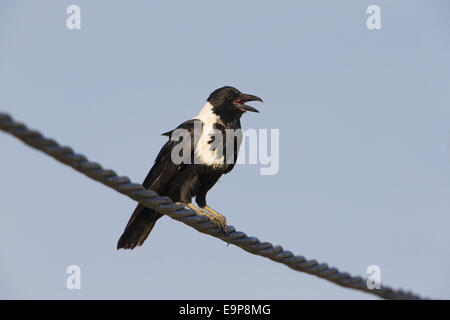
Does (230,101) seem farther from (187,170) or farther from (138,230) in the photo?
(138,230)

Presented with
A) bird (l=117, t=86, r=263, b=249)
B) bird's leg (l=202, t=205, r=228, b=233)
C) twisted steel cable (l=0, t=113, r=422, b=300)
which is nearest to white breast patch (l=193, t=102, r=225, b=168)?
bird (l=117, t=86, r=263, b=249)

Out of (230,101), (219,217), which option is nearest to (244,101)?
(230,101)

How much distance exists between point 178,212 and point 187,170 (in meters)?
1.63

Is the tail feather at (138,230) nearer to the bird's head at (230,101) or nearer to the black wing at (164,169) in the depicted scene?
the black wing at (164,169)

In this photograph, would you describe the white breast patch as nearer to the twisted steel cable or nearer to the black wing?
the black wing

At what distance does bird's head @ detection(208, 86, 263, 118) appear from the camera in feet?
19.7

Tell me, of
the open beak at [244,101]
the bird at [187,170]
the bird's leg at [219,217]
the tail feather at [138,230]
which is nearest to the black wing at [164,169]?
the bird at [187,170]

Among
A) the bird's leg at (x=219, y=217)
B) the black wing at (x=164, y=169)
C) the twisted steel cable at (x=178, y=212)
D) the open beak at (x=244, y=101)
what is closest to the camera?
the twisted steel cable at (x=178, y=212)

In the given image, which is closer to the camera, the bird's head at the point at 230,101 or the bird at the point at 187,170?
the bird at the point at 187,170

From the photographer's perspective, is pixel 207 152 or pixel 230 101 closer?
pixel 207 152

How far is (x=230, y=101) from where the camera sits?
6.14 metres

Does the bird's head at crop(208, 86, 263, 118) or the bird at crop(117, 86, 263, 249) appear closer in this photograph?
the bird at crop(117, 86, 263, 249)

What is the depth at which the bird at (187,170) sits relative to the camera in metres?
5.25
